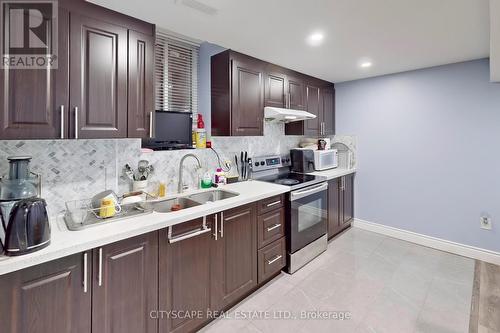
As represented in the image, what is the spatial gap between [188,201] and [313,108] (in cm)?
230

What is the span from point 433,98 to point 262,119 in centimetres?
227

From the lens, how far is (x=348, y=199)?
366 cm

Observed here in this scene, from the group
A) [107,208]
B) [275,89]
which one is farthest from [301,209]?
[107,208]

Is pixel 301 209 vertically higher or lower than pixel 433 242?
higher

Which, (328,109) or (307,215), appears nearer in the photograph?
(307,215)

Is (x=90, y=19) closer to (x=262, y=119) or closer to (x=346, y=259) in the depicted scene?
(x=262, y=119)

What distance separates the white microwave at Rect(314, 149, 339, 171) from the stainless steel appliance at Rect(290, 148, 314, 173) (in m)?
0.07

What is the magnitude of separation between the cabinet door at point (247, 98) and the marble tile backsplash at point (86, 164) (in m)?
0.47

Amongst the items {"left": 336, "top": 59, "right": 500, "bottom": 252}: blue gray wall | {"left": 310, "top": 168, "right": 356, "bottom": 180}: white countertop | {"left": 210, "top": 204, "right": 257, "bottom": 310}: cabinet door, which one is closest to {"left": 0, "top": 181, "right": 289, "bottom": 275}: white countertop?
{"left": 210, "top": 204, "right": 257, "bottom": 310}: cabinet door

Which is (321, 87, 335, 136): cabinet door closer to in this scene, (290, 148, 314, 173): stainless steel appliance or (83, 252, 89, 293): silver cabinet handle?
(290, 148, 314, 173): stainless steel appliance

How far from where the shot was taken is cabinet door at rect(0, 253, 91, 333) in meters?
1.03

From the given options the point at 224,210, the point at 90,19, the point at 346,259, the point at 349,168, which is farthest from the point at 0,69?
the point at 349,168

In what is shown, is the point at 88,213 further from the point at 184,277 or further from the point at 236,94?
the point at 236,94

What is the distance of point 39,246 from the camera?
109 cm
